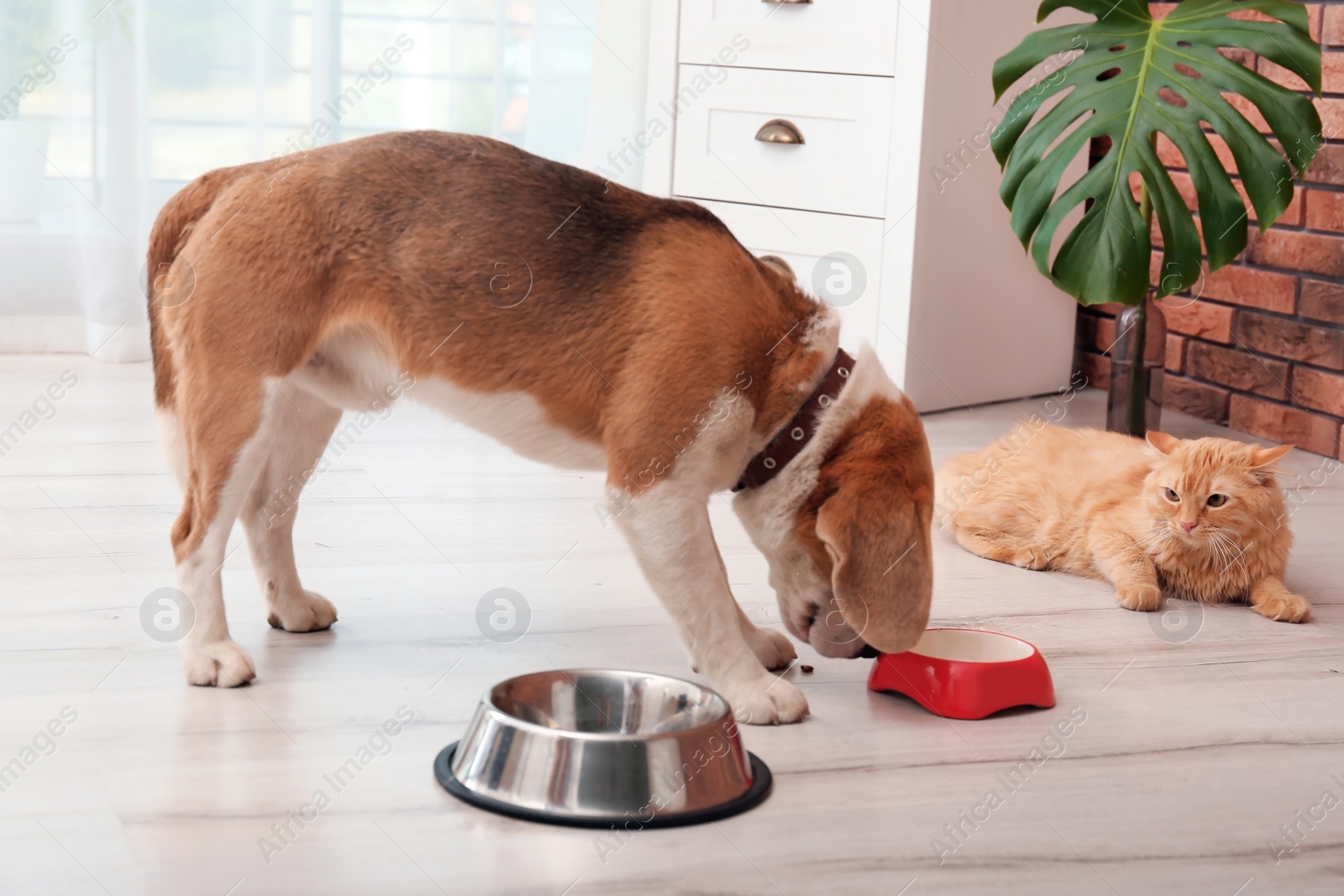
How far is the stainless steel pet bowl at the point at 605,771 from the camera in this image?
1.46 metres

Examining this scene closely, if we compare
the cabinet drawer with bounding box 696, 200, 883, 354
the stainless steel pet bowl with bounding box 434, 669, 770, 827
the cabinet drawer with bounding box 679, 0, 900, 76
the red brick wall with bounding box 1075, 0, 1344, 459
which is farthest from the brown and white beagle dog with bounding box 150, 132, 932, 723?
the red brick wall with bounding box 1075, 0, 1344, 459

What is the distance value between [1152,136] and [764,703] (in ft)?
5.55

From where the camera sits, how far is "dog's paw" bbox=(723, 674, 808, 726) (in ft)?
5.85

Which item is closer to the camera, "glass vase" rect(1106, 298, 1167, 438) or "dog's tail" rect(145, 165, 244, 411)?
"dog's tail" rect(145, 165, 244, 411)

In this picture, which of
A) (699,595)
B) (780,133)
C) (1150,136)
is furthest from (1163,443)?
(780,133)

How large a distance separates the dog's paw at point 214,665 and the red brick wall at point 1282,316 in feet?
9.42

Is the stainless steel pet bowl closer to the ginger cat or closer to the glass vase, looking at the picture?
the ginger cat

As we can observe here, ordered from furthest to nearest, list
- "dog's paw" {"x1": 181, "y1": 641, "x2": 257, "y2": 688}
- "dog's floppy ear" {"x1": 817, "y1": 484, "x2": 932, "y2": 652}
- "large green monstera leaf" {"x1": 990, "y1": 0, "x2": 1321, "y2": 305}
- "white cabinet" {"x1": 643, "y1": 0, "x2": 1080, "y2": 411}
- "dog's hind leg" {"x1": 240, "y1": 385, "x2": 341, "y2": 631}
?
"white cabinet" {"x1": 643, "y1": 0, "x2": 1080, "y2": 411}
"large green monstera leaf" {"x1": 990, "y1": 0, "x2": 1321, "y2": 305}
"dog's hind leg" {"x1": 240, "y1": 385, "x2": 341, "y2": 631}
"dog's paw" {"x1": 181, "y1": 641, "x2": 257, "y2": 688}
"dog's floppy ear" {"x1": 817, "y1": 484, "x2": 932, "y2": 652}

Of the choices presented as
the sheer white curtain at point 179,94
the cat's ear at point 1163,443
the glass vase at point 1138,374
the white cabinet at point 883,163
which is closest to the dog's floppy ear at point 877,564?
the cat's ear at point 1163,443

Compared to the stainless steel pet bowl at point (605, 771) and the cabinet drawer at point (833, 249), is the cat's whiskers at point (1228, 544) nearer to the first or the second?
the stainless steel pet bowl at point (605, 771)

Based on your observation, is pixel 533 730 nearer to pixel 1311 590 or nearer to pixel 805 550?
pixel 805 550

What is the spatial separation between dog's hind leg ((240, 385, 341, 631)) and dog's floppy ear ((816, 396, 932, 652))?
77 cm

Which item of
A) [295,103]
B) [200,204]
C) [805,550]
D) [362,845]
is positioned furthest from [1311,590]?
[295,103]

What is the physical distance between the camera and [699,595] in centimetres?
178
